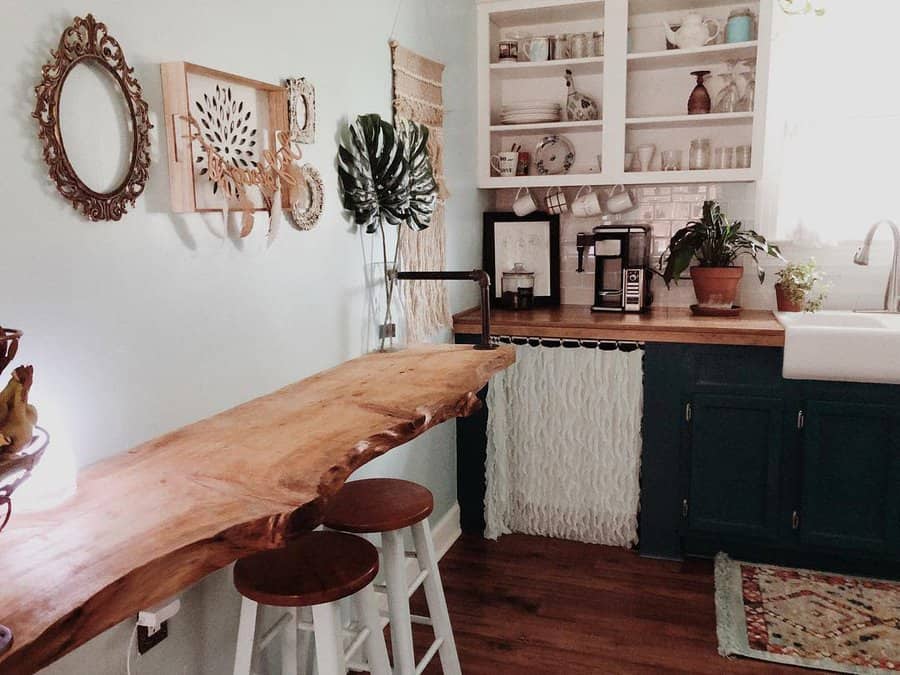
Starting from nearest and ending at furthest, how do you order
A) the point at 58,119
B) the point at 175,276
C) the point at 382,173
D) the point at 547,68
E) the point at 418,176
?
the point at 58,119, the point at 175,276, the point at 382,173, the point at 418,176, the point at 547,68

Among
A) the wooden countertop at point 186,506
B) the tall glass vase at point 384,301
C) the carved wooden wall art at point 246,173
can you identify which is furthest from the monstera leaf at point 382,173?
the wooden countertop at point 186,506

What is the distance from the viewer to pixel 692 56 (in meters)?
3.26

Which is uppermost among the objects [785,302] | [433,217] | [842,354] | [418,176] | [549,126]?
[549,126]

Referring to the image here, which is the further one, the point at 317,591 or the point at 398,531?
the point at 398,531

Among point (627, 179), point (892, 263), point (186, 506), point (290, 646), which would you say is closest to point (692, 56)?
point (627, 179)

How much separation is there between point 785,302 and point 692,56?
3.59 feet

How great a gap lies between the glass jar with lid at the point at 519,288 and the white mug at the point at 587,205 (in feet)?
1.16

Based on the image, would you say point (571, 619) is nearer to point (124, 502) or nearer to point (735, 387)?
point (735, 387)

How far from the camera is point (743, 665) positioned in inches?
94.4

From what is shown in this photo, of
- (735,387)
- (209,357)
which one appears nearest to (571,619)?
(735,387)

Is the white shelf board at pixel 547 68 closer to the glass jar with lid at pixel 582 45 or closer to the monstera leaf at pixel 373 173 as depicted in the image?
Answer: the glass jar with lid at pixel 582 45

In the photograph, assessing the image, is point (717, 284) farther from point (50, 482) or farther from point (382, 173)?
point (50, 482)

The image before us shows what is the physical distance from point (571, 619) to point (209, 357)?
1611 millimetres

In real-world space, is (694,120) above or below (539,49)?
below
